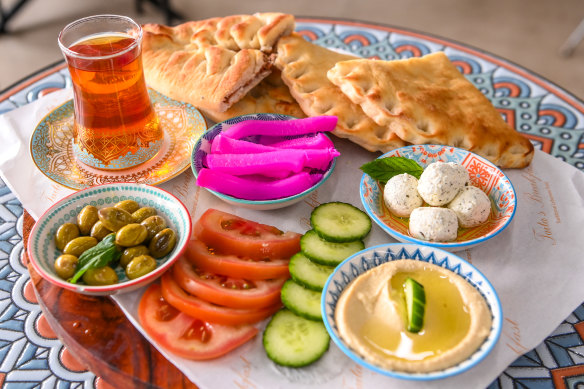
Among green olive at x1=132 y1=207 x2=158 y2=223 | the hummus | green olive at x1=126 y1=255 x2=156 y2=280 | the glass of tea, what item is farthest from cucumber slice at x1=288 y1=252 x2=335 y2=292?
the glass of tea

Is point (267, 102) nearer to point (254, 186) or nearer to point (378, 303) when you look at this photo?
point (254, 186)

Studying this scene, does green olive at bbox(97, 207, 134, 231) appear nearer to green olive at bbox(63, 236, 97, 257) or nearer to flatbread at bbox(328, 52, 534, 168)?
green olive at bbox(63, 236, 97, 257)

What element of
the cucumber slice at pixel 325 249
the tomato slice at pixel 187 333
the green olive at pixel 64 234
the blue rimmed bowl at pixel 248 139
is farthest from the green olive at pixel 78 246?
the cucumber slice at pixel 325 249

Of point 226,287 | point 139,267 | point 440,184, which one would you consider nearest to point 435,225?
point 440,184

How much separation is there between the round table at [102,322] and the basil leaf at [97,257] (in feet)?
0.57

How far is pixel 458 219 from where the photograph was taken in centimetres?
227

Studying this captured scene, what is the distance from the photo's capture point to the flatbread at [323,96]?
262cm

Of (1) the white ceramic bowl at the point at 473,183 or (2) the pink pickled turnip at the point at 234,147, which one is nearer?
(1) the white ceramic bowl at the point at 473,183

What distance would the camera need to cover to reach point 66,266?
6.49 ft

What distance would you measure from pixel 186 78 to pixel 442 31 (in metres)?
4.49

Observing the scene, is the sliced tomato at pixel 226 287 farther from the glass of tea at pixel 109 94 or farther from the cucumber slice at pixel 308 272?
the glass of tea at pixel 109 94

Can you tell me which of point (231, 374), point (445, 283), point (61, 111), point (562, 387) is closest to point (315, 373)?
point (231, 374)

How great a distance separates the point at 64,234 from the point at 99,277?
0.93 feet

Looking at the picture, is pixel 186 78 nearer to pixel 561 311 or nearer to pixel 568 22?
pixel 561 311
